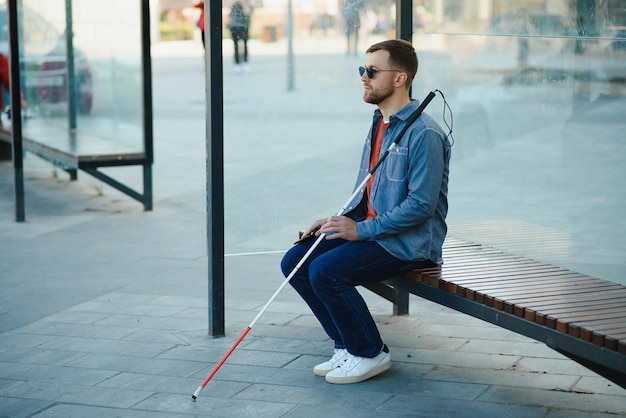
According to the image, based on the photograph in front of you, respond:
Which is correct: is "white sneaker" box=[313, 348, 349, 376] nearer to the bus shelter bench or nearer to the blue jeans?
the blue jeans

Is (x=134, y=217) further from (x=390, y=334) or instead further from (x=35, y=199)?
(x=390, y=334)

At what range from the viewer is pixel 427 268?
186 inches

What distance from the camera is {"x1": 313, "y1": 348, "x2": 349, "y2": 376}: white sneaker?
4770 millimetres

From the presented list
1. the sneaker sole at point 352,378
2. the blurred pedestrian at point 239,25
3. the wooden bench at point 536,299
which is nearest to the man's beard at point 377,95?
the wooden bench at point 536,299

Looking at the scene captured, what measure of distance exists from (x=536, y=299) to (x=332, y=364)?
3.65 feet

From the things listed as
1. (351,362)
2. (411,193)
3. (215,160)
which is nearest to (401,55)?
(411,193)

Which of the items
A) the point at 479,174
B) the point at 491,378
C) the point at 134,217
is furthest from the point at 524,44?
the point at 134,217

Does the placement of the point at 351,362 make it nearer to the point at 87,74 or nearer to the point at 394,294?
the point at 394,294

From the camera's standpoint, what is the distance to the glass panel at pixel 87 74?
32.3 feet

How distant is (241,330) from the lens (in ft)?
18.4

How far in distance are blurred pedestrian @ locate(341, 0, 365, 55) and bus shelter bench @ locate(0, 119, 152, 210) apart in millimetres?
3677

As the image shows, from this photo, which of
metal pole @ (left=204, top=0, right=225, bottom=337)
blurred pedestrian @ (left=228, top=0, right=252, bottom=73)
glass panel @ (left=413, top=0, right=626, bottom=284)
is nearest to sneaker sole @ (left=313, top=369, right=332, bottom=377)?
metal pole @ (left=204, top=0, right=225, bottom=337)

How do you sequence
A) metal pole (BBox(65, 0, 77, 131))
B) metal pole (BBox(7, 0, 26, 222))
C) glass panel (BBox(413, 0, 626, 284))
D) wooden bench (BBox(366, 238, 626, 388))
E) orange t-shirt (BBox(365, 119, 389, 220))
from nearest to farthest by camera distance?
wooden bench (BBox(366, 238, 626, 388)), orange t-shirt (BBox(365, 119, 389, 220)), glass panel (BBox(413, 0, 626, 284)), metal pole (BBox(7, 0, 26, 222)), metal pole (BBox(65, 0, 77, 131))

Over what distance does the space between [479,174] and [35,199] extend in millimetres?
5505
